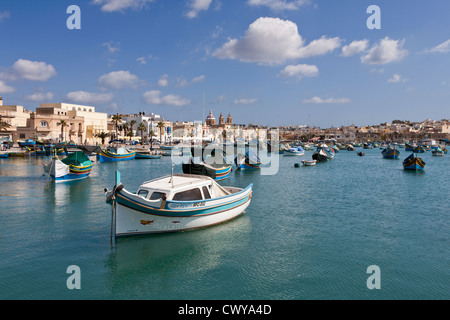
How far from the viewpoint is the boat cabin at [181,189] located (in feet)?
58.8

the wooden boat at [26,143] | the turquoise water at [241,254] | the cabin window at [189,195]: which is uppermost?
the wooden boat at [26,143]

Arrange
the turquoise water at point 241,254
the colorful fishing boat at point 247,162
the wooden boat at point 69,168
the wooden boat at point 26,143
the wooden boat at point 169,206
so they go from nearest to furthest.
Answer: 1. the turquoise water at point 241,254
2. the wooden boat at point 169,206
3. the wooden boat at point 69,168
4. the colorful fishing boat at point 247,162
5. the wooden boat at point 26,143

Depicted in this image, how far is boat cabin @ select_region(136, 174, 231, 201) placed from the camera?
1792cm

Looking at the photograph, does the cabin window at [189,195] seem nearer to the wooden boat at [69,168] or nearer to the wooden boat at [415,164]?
the wooden boat at [69,168]

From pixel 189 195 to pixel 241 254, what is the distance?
469 centimetres

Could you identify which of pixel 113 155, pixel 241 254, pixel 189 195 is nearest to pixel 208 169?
pixel 189 195

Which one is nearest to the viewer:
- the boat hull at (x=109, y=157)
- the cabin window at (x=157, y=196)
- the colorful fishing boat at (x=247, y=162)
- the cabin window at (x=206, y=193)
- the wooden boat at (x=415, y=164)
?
the cabin window at (x=157, y=196)

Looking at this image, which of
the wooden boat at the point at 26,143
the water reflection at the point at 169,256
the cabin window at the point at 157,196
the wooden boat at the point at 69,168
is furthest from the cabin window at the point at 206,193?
the wooden boat at the point at 26,143

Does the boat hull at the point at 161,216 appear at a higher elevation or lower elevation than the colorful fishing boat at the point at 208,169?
lower

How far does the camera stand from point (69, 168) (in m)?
38.6

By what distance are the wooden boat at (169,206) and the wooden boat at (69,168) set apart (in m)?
22.5

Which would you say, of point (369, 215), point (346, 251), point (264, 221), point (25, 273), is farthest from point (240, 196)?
point (25, 273)

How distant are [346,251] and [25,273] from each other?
14.8m

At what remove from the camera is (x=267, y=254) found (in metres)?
16.0
